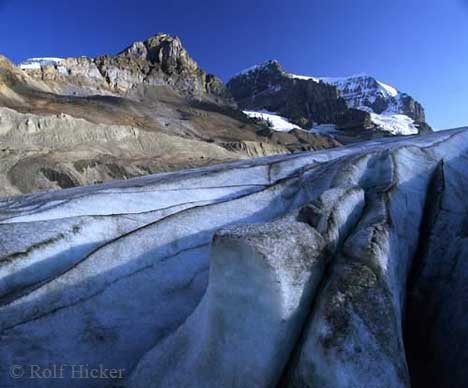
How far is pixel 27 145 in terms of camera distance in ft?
76.1

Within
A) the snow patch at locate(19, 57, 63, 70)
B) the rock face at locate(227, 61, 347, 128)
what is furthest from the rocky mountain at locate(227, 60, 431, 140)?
the snow patch at locate(19, 57, 63, 70)

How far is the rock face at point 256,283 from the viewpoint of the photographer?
2.23 meters

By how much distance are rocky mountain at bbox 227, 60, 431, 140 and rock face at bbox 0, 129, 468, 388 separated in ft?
236

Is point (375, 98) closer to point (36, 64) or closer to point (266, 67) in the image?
point (266, 67)

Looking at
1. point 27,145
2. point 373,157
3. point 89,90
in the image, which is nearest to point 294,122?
point 89,90

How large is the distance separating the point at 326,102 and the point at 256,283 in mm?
102604

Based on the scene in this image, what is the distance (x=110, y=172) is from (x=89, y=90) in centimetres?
4749

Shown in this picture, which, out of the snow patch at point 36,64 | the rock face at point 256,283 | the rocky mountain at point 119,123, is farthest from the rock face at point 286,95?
the rock face at point 256,283

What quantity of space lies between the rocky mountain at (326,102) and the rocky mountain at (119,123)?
22.4 m

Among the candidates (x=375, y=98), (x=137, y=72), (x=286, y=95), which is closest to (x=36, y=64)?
(x=137, y=72)

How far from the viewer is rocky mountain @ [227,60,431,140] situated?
292 ft

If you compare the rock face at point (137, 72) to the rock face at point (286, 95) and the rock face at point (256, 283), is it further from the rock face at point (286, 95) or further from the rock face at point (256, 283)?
the rock face at point (256, 283)

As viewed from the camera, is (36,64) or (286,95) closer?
(36,64)

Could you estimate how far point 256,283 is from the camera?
2.21 metres
